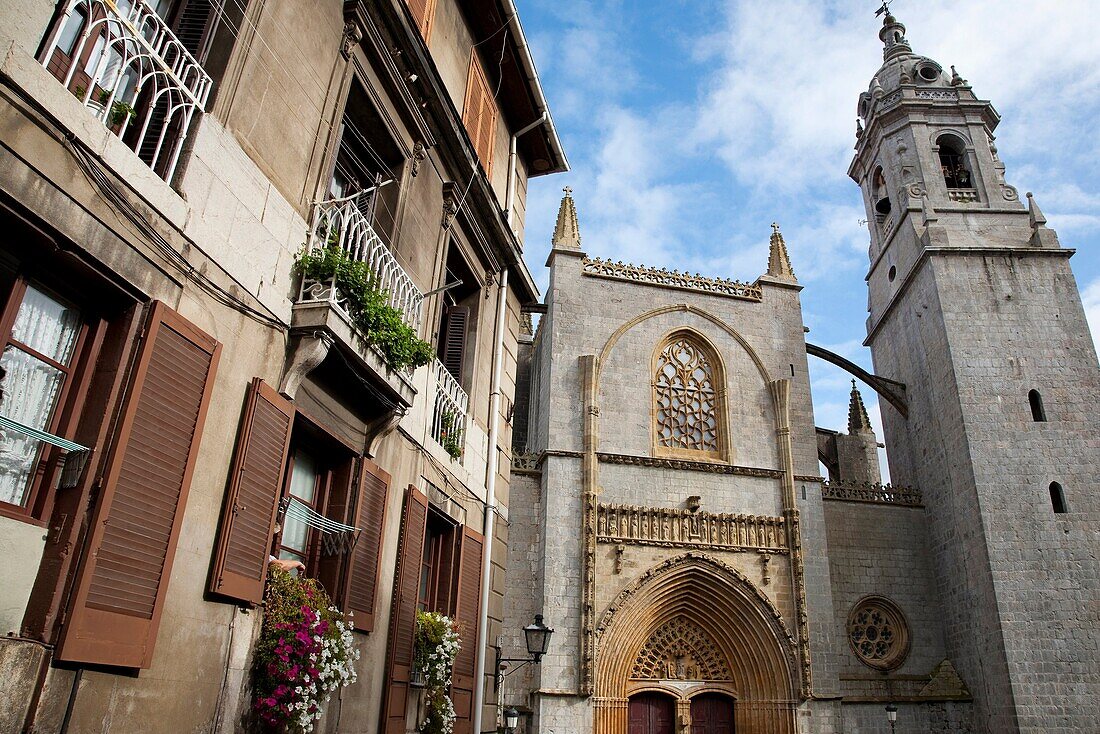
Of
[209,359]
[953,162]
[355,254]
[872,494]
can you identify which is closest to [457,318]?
[355,254]

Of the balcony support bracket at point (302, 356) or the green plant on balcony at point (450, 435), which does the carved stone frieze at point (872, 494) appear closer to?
the green plant on balcony at point (450, 435)

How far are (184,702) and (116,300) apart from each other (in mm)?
2160

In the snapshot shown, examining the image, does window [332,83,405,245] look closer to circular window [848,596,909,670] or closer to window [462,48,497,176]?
window [462,48,497,176]

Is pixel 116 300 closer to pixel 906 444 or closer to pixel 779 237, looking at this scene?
pixel 779 237

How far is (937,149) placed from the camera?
24016 mm

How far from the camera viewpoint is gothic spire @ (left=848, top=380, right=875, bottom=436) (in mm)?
24062

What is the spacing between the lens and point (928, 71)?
26.0 meters

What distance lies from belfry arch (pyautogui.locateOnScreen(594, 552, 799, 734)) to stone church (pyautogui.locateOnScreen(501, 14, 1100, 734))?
50mm

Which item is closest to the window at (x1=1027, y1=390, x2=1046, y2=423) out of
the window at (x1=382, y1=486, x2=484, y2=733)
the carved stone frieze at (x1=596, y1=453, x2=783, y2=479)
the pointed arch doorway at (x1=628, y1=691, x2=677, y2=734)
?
the carved stone frieze at (x1=596, y1=453, x2=783, y2=479)

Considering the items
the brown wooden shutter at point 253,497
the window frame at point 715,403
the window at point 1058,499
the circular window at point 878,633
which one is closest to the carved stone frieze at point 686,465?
the window frame at point 715,403

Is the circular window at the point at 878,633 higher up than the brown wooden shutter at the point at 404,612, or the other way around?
the circular window at the point at 878,633

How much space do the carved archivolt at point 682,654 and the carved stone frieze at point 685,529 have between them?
1.91 m

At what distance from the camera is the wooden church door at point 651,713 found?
1706 centimetres

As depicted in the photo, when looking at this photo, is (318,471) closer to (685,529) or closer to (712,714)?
(685,529)
